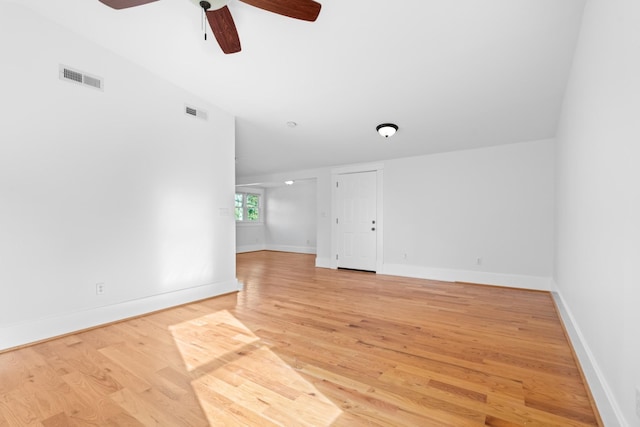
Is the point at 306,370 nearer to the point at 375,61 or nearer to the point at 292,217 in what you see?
the point at 375,61

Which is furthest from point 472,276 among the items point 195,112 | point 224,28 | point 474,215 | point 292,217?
point 292,217

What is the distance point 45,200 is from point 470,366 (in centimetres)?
401

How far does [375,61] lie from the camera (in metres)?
3.14

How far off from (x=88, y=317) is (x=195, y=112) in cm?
280

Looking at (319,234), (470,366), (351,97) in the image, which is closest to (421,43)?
(351,97)

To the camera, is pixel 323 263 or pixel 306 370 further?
pixel 323 263

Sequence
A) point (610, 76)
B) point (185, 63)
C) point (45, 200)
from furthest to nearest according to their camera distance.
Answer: point (185, 63) < point (45, 200) < point (610, 76)

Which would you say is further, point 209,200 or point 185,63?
point 209,200

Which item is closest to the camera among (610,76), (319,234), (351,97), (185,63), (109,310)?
(610,76)

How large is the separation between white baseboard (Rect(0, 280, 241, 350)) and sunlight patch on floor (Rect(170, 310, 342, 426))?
3.06ft

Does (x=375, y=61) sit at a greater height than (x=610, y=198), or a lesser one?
greater

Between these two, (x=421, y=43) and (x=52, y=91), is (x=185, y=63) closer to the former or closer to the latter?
(x=52, y=91)

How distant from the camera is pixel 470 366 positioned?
7.02 ft

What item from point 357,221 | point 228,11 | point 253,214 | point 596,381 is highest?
point 228,11
